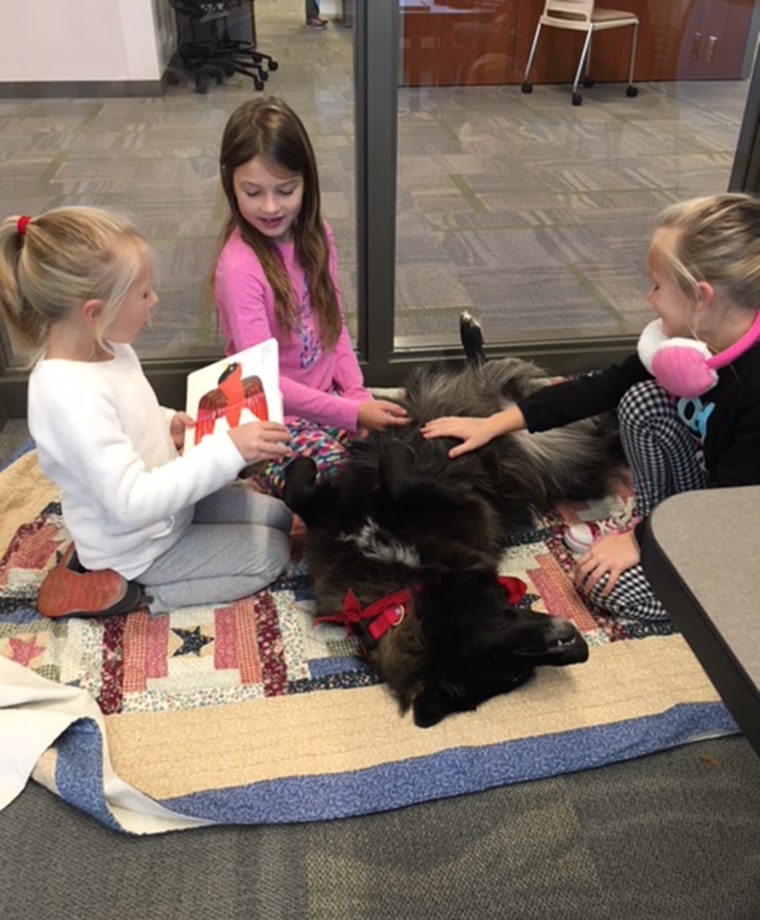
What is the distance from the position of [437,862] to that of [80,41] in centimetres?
228

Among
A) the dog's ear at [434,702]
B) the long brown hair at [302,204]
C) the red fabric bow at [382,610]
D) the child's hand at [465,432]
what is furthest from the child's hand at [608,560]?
the long brown hair at [302,204]

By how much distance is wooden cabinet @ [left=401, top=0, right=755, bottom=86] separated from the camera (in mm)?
2299

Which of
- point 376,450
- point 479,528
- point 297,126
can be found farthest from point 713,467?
point 297,126

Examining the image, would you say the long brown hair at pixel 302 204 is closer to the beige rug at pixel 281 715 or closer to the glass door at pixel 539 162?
the glass door at pixel 539 162

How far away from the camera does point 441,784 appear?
1.45 m

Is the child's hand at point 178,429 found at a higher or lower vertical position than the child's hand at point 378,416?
higher

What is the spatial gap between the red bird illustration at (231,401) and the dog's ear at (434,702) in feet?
2.05

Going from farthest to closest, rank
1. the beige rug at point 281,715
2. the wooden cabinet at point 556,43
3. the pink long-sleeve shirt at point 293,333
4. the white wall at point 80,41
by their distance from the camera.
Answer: the wooden cabinet at point 556,43 < the white wall at point 80,41 < the pink long-sleeve shirt at point 293,333 < the beige rug at point 281,715

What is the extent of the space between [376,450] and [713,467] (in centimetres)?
76

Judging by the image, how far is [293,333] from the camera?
6.90ft

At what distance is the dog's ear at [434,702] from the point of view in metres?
1.48

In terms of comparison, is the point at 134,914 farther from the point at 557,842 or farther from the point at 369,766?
the point at 557,842

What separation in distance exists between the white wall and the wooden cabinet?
745 millimetres

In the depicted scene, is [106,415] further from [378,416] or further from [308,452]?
[378,416]
